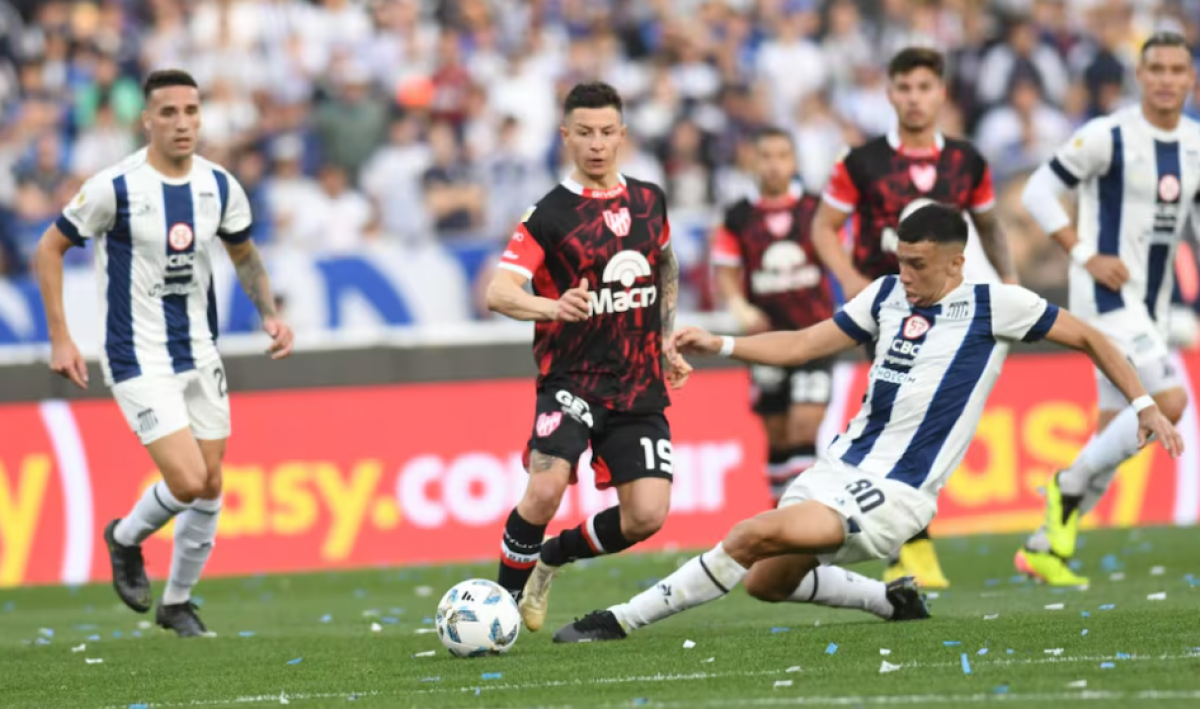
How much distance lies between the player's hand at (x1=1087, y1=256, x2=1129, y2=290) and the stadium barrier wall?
16.1 ft

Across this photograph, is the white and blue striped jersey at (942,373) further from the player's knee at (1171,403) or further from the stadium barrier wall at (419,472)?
the stadium barrier wall at (419,472)

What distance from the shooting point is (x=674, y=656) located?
7.89 m

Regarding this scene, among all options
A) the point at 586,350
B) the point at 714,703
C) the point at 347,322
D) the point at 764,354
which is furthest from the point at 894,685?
the point at 347,322

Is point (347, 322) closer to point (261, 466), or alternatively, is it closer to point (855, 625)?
point (261, 466)

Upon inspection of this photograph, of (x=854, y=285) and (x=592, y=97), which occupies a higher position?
(x=592, y=97)

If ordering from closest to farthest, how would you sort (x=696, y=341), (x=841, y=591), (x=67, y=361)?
(x=696, y=341), (x=841, y=591), (x=67, y=361)

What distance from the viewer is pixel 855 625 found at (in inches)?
342

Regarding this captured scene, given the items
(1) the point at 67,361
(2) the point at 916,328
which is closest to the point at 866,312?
(2) the point at 916,328

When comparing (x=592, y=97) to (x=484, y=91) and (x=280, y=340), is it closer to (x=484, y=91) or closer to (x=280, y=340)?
(x=280, y=340)

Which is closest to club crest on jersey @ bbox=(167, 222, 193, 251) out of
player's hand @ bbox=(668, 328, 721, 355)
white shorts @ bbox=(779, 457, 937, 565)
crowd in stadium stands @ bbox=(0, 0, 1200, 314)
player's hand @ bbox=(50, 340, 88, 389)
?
player's hand @ bbox=(50, 340, 88, 389)

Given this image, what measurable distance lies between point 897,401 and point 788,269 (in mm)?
4506

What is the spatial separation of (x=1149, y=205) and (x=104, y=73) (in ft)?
37.8

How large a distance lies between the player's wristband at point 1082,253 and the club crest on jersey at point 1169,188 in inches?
18.7

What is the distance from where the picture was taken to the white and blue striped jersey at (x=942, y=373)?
808cm
